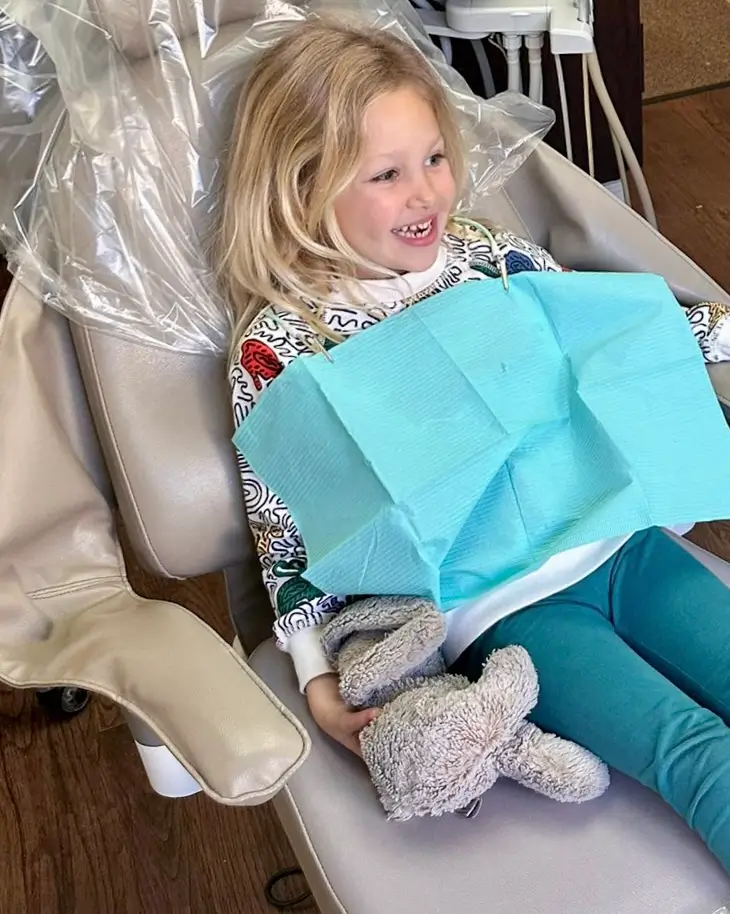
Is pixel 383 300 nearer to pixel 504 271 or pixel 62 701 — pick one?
pixel 504 271

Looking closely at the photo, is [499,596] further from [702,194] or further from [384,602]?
[702,194]

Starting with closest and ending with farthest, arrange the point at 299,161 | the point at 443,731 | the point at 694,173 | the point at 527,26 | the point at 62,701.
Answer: the point at 443,731 → the point at 299,161 → the point at 527,26 → the point at 62,701 → the point at 694,173

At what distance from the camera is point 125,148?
3.11 feet

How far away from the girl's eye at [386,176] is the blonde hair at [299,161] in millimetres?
28

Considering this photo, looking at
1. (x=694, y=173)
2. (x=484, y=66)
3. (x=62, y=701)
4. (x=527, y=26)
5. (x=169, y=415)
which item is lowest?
(x=62, y=701)

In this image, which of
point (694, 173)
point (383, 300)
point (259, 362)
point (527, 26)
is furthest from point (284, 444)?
point (694, 173)

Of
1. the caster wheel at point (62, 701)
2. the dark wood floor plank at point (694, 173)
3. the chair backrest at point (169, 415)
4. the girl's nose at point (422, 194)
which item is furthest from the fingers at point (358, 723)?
the dark wood floor plank at point (694, 173)

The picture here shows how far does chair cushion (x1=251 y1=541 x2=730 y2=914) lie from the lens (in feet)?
2.41

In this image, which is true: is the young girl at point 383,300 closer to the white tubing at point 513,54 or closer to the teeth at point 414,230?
Result: the teeth at point 414,230

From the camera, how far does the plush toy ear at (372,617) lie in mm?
841

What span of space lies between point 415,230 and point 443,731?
18.3 inches

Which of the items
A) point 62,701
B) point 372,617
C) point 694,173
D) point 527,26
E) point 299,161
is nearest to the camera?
point 372,617

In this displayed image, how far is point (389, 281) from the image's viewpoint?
1003 millimetres

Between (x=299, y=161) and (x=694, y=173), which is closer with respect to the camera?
(x=299, y=161)
